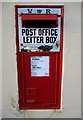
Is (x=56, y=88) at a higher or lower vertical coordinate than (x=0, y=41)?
lower

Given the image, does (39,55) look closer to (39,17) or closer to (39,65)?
(39,65)

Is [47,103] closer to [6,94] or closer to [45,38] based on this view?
[6,94]

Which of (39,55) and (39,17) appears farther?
(39,55)

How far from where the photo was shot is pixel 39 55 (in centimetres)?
185

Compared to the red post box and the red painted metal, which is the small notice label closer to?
the red post box

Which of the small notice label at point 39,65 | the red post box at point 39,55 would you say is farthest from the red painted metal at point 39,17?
the small notice label at point 39,65

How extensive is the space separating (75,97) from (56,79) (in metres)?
0.23

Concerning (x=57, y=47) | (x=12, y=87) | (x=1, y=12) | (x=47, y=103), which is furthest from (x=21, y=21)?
(x=47, y=103)

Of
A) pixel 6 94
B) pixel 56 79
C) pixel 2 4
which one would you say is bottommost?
pixel 6 94

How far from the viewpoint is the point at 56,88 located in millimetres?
1911

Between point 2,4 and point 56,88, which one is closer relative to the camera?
point 2,4

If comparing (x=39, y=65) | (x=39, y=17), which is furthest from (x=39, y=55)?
(x=39, y=17)

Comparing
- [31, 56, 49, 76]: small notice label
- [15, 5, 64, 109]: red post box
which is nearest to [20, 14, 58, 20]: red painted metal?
[15, 5, 64, 109]: red post box

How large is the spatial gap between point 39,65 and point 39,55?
0.28 feet
